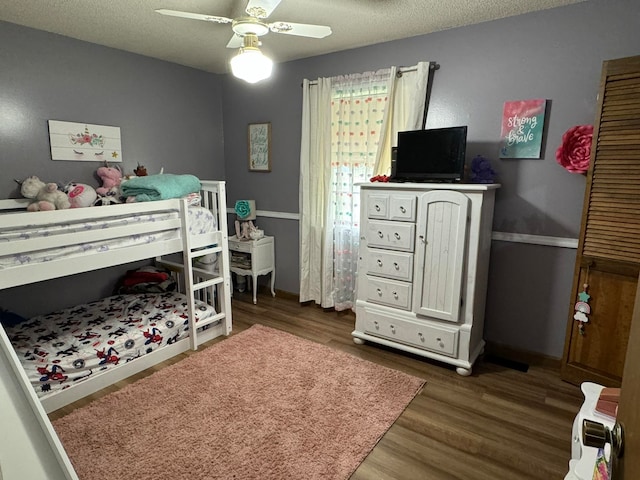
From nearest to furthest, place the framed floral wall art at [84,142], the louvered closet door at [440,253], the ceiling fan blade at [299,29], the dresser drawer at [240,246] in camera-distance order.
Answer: the ceiling fan blade at [299,29] < the louvered closet door at [440,253] < the framed floral wall art at [84,142] < the dresser drawer at [240,246]

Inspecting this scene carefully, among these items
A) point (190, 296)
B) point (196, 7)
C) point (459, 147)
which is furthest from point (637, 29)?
point (190, 296)

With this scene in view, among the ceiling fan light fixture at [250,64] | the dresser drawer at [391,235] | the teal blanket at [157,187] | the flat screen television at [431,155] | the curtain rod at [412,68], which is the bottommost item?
the dresser drawer at [391,235]

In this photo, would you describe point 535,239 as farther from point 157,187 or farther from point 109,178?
point 109,178

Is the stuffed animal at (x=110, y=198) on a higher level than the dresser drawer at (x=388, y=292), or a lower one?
higher

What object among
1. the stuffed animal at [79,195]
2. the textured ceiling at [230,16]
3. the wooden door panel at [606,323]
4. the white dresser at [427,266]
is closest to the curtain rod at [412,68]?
the textured ceiling at [230,16]

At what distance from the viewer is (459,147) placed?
8.35ft

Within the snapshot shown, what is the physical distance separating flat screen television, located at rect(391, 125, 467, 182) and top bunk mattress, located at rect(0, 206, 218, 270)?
5.28ft

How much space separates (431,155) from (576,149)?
35.3 inches

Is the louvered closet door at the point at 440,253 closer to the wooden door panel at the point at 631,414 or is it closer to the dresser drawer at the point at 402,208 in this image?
the dresser drawer at the point at 402,208

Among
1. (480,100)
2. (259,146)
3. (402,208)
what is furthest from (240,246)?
(480,100)

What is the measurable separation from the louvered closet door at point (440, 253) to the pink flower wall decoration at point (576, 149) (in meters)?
0.69

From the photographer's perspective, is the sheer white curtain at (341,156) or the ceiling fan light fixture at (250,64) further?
the sheer white curtain at (341,156)

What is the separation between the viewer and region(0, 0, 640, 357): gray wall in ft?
7.95

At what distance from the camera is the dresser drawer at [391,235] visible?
269cm
